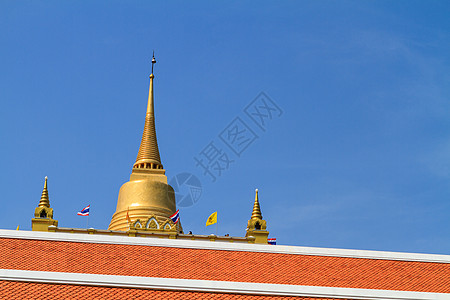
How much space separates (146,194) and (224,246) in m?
27.2

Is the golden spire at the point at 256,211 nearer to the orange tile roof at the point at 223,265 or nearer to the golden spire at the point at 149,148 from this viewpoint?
the golden spire at the point at 149,148

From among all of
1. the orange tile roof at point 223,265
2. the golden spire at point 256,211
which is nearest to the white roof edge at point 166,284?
the orange tile roof at point 223,265

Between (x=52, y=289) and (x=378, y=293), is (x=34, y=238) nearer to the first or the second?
(x=52, y=289)

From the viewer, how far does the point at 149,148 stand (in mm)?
65688

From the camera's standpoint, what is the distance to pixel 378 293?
2870cm

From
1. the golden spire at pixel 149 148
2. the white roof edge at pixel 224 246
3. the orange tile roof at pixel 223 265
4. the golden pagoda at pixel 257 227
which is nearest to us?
the orange tile roof at pixel 223 265

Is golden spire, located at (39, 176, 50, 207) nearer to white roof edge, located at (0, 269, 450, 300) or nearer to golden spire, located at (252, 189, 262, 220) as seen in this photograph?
golden spire, located at (252, 189, 262, 220)

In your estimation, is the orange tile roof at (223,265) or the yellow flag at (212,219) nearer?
the orange tile roof at (223,265)

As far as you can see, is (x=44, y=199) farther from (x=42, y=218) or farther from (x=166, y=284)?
(x=166, y=284)

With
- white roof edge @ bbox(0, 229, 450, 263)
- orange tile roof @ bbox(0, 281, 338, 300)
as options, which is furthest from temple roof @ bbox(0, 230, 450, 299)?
orange tile roof @ bbox(0, 281, 338, 300)

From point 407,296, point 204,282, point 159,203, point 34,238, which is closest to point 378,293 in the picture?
point 407,296

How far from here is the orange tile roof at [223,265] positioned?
105 feet

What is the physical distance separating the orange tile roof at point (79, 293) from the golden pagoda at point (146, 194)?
26086mm

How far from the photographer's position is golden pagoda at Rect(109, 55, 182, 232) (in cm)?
5891
